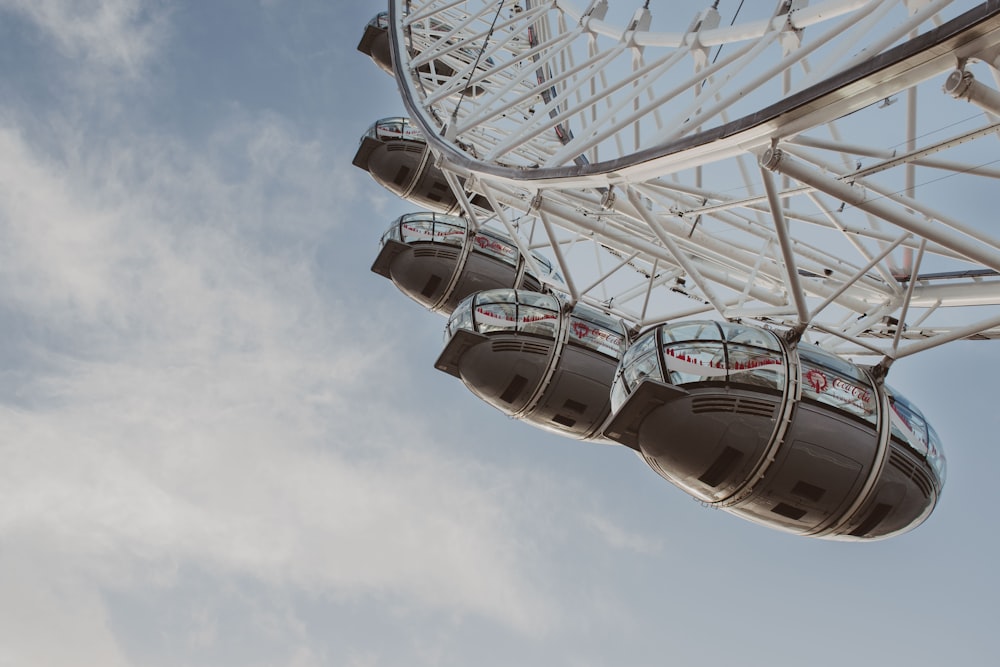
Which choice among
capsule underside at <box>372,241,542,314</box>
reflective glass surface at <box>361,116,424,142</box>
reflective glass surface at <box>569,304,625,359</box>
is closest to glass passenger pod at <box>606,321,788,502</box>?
reflective glass surface at <box>569,304,625,359</box>

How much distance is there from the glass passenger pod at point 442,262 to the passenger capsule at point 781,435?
945 centimetres

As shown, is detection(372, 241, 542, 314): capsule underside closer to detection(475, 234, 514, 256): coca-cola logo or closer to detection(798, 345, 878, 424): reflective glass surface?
detection(475, 234, 514, 256): coca-cola logo

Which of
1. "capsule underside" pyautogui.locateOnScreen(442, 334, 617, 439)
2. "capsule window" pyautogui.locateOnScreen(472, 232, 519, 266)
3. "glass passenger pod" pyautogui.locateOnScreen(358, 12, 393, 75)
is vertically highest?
"glass passenger pod" pyautogui.locateOnScreen(358, 12, 393, 75)

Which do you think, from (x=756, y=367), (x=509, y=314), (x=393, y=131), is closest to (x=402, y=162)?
(x=393, y=131)

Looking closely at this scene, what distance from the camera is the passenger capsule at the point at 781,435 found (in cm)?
1308

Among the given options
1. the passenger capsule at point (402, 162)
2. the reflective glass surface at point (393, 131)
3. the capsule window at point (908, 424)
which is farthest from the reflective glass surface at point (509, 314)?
the reflective glass surface at point (393, 131)

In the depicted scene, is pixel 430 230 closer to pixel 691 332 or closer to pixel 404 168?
pixel 404 168

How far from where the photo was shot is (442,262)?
2338 centimetres

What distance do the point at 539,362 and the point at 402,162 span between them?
1065 cm

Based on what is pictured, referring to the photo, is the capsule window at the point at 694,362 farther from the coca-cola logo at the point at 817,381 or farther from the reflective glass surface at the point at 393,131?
the reflective glass surface at the point at 393,131

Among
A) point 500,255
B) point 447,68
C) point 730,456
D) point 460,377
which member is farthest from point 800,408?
point 447,68

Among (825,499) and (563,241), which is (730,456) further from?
(563,241)

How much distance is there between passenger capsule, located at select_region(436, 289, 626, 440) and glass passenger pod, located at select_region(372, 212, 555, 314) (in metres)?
4.22

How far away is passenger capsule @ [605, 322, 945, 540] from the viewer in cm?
1308
